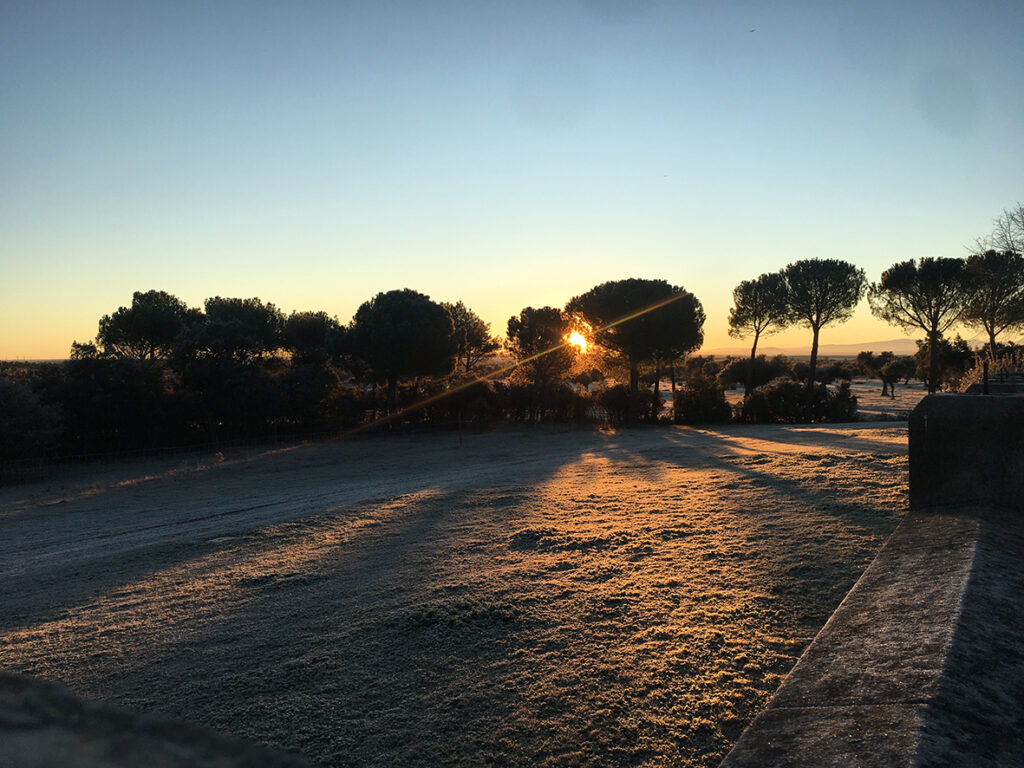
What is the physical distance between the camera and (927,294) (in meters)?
37.8

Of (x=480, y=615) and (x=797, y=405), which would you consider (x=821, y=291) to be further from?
(x=480, y=615)

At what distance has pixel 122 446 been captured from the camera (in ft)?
87.8

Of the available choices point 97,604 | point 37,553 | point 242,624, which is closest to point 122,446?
point 37,553

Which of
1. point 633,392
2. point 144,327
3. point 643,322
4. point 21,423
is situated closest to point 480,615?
point 21,423

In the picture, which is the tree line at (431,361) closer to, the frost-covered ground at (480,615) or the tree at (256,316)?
the tree at (256,316)

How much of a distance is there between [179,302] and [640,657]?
165 ft

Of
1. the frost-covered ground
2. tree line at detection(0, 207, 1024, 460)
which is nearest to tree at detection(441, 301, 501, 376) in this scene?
tree line at detection(0, 207, 1024, 460)

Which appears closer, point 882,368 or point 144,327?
point 144,327

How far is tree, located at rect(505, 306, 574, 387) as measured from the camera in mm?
40062

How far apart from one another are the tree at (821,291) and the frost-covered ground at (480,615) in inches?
1494

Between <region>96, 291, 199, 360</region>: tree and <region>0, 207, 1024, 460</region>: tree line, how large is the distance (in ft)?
0.35

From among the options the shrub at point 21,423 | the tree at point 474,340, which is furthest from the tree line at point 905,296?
the shrub at point 21,423

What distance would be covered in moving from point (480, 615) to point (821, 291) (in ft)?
146

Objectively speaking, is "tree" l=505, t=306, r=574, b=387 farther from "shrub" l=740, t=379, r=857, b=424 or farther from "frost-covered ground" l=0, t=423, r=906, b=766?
"frost-covered ground" l=0, t=423, r=906, b=766
